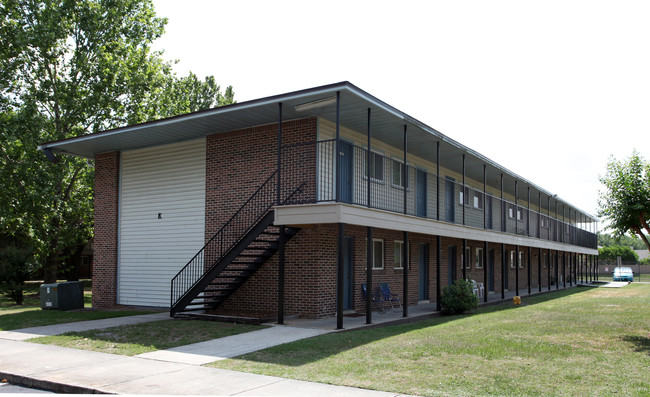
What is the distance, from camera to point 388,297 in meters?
16.7

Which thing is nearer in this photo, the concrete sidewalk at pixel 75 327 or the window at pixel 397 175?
the concrete sidewalk at pixel 75 327

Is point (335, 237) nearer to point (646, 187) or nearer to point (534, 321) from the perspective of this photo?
point (534, 321)

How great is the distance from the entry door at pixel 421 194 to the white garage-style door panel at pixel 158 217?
7.43 metres

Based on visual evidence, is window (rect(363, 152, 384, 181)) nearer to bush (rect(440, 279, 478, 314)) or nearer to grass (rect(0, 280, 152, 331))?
bush (rect(440, 279, 478, 314))

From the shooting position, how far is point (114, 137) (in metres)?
16.9

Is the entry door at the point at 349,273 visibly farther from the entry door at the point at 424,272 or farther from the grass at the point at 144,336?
the entry door at the point at 424,272

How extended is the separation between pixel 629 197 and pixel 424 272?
9.35 metres

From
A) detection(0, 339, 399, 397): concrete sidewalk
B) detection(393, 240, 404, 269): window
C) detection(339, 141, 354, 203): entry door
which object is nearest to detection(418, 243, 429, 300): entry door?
detection(393, 240, 404, 269): window

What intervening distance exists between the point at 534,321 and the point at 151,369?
31.0ft

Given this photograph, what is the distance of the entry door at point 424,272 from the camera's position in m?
20.4

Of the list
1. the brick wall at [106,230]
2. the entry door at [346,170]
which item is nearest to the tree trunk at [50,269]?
the brick wall at [106,230]

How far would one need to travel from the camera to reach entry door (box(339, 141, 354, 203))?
1482 centimetres

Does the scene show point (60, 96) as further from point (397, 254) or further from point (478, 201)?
point (478, 201)

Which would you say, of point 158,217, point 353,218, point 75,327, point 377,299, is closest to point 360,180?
point 353,218
